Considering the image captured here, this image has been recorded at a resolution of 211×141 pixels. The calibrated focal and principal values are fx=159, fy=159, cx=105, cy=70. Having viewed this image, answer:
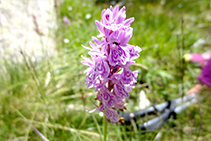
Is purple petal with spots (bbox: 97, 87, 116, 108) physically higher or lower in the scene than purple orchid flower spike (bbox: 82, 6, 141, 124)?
lower

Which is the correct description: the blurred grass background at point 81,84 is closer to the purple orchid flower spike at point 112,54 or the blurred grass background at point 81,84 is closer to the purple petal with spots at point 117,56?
the purple orchid flower spike at point 112,54

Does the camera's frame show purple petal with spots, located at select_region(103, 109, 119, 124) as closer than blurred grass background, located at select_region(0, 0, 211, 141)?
Yes

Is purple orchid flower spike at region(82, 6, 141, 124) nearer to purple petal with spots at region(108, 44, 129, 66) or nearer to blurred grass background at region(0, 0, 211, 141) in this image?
purple petal with spots at region(108, 44, 129, 66)

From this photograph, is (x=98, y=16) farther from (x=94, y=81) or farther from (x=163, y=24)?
(x=94, y=81)

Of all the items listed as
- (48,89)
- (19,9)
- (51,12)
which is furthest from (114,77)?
(51,12)

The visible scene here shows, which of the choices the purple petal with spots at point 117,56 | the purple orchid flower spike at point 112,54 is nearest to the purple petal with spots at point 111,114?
the purple orchid flower spike at point 112,54

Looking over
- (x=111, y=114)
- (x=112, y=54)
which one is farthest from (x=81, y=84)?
(x=112, y=54)

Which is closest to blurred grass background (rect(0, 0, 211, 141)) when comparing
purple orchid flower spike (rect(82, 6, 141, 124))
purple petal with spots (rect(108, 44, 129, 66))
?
purple orchid flower spike (rect(82, 6, 141, 124))

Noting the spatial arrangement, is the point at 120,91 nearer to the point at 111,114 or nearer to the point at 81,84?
the point at 111,114
